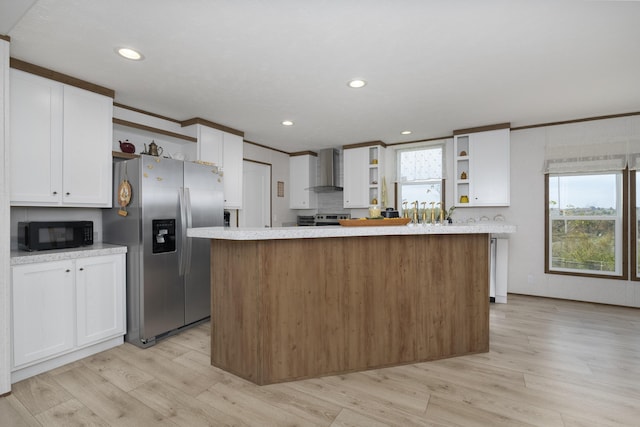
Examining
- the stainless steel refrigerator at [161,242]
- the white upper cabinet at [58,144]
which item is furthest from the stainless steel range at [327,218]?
the white upper cabinet at [58,144]

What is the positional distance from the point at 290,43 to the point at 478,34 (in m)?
1.33

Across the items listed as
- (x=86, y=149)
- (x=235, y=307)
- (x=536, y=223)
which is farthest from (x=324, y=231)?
(x=536, y=223)

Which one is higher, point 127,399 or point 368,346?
point 368,346

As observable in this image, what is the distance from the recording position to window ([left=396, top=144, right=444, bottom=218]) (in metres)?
5.07

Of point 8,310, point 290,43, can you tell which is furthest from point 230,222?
point 290,43

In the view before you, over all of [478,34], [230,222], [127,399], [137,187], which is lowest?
[127,399]

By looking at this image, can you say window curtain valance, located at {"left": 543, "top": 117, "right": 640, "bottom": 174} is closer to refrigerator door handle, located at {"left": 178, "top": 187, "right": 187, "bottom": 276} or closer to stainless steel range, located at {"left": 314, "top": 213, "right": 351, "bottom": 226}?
stainless steel range, located at {"left": 314, "top": 213, "right": 351, "bottom": 226}

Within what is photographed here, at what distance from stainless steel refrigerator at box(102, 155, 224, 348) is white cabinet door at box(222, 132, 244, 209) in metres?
0.79

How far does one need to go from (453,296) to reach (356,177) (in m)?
3.15

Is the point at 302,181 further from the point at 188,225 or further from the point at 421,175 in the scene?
the point at 188,225

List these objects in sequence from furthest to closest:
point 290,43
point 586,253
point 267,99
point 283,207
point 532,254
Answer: point 283,207
point 532,254
point 586,253
point 267,99
point 290,43

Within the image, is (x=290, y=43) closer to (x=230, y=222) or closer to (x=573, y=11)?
(x=573, y=11)

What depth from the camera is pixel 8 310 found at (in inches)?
82.9

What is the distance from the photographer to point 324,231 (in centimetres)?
212
